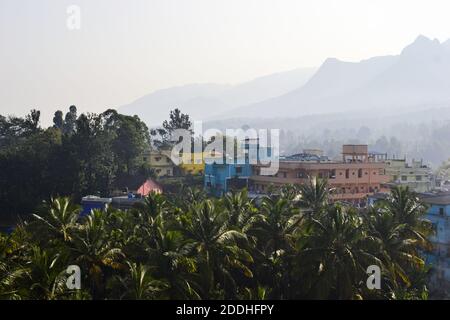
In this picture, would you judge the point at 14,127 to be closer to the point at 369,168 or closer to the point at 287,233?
the point at 369,168

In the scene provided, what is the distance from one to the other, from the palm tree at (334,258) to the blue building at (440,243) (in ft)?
29.4

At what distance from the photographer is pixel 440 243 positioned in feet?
85.9

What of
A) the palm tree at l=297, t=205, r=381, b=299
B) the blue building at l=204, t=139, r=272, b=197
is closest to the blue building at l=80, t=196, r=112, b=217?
the blue building at l=204, t=139, r=272, b=197

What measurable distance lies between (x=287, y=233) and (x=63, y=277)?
26.6ft

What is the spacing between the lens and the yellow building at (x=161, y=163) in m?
54.0

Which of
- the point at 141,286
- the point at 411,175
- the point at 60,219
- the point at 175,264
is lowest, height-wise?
the point at 141,286

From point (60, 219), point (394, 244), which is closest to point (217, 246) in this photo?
point (60, 219)

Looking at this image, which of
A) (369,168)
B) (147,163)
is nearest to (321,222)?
(369,168)

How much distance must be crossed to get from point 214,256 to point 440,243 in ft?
48.8

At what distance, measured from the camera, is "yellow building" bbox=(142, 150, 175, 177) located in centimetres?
5404

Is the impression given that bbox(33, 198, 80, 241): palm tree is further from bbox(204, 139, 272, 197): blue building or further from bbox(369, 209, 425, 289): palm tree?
bbox(204, 139, 272, 197): blue building

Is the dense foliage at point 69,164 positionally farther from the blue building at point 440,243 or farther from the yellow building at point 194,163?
the blue building at point 440,243

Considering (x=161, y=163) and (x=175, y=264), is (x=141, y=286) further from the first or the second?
(x=161, y=163)
